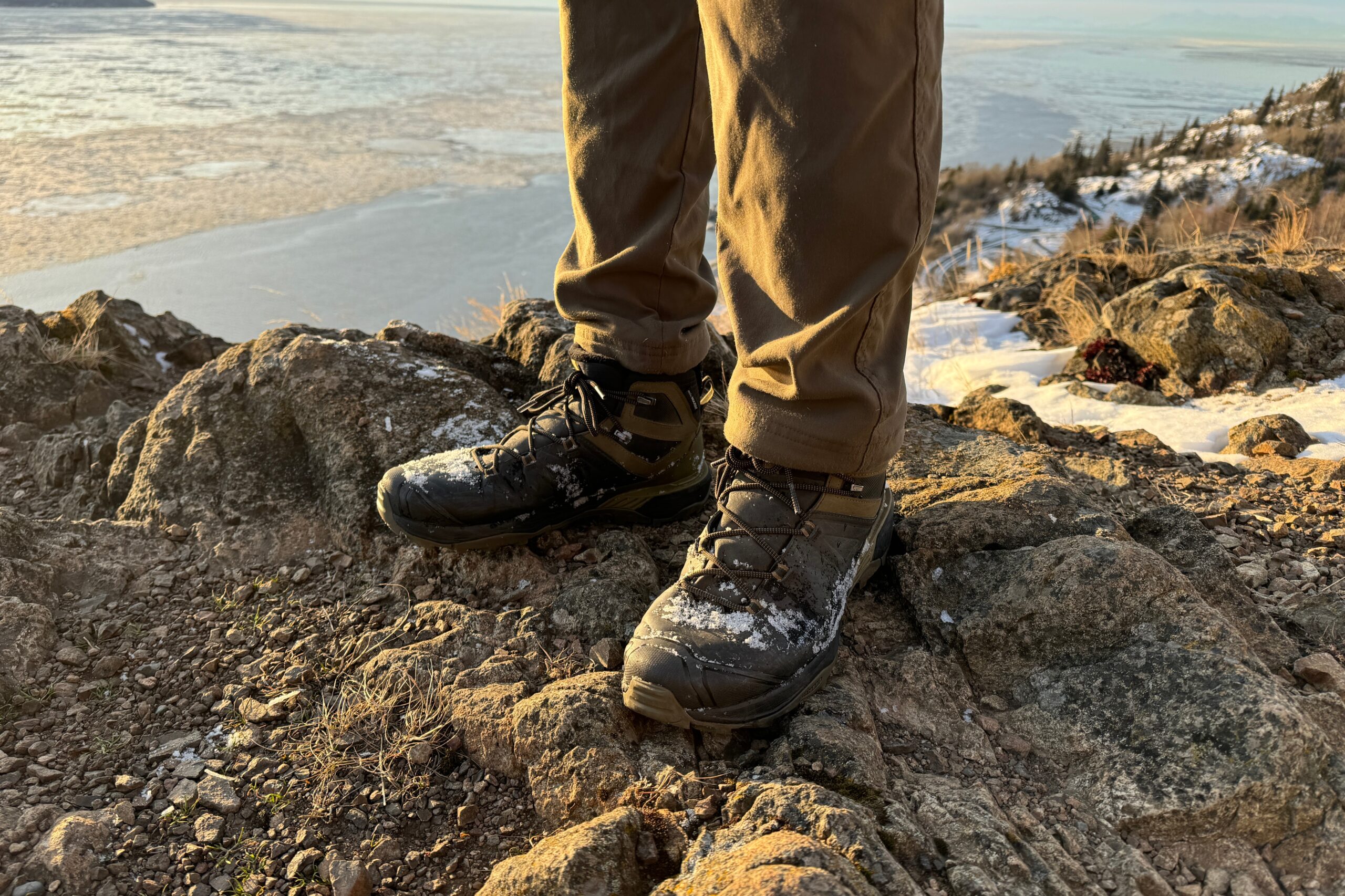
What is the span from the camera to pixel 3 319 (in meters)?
2.75

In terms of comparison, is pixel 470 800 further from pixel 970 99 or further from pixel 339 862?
pixel 970 99

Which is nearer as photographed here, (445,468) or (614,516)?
(445,468)

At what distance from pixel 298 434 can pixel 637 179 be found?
111 cm

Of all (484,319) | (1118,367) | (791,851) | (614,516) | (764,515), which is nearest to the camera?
(791,851)

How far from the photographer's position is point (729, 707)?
A: 124cm

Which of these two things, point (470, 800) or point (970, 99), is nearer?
point (470, 800)

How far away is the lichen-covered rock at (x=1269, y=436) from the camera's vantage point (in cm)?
237

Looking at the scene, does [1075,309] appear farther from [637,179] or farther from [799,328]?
[799,328]

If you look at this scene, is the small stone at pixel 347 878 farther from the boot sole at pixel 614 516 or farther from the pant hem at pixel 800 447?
the pant hem at pixel 800 447

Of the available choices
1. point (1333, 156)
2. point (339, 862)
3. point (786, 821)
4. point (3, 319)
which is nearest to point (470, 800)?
point (339, 862)

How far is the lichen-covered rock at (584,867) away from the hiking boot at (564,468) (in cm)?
72

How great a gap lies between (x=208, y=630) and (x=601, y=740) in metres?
0.92

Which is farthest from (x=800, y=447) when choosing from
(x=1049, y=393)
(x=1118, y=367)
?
(x=1118, y=367)

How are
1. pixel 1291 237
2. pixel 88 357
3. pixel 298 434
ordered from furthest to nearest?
pixel 1291 237
pixel 88 357
pixel 298 434
